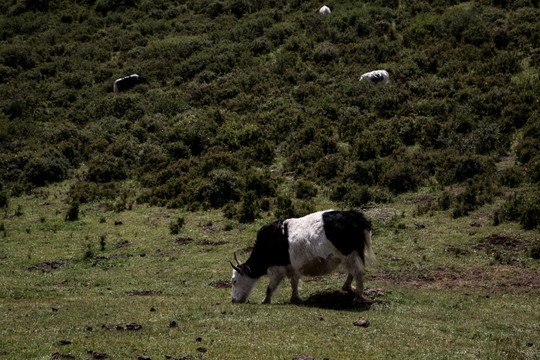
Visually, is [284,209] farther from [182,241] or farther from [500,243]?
[500,243]

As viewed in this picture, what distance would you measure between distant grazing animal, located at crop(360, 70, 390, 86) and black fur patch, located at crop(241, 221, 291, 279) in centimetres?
2316

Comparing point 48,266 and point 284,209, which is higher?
point 284,209

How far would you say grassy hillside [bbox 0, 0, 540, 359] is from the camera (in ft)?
34.7

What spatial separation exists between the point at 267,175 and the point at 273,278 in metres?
13.1

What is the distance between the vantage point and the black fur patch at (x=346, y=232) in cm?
1209

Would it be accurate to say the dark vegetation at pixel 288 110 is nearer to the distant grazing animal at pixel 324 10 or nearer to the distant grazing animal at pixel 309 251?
the distant grazing animal at pixel 324 10

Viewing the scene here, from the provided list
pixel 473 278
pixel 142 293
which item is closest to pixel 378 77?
pixel 473 278

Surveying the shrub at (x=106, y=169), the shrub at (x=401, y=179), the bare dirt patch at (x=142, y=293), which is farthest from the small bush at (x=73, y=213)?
the shrub at (x=401, y=179)

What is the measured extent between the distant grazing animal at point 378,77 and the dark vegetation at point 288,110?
733 mm

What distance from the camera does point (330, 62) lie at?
39188mm

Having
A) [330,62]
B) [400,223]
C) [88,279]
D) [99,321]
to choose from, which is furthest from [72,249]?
[330,62]

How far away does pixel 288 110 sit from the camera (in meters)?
33.5

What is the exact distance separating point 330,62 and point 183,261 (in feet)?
82.3

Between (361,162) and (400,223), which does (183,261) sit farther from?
(361,162)
